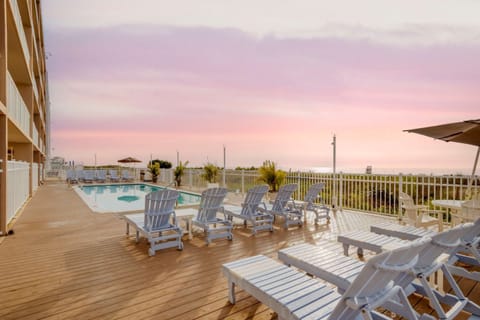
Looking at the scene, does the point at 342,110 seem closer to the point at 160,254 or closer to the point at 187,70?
the point at 187,70

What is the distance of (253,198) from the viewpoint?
594cm

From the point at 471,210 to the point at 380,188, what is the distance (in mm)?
3540

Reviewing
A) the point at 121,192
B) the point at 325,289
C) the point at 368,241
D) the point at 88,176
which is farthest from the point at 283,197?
the point at 88,176

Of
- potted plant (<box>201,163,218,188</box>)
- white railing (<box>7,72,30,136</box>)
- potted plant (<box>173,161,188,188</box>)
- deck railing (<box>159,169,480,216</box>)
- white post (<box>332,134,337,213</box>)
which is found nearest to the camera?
white railing (<box>7,72,30,136</box>)

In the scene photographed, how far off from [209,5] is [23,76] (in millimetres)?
8030

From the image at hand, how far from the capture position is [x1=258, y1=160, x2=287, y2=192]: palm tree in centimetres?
895

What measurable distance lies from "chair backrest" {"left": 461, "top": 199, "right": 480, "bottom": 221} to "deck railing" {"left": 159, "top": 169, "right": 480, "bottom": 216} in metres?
1.65

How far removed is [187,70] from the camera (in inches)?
436

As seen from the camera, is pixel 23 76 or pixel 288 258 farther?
pixel 23 76

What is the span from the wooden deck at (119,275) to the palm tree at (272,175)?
297 centimetres

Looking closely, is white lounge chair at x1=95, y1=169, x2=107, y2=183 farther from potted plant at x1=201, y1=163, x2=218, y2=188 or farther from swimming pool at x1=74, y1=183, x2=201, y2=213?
potted plant at x1=201, y1=163, x2=218, y2=188

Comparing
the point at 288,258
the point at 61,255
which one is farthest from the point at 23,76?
the point at 288,258

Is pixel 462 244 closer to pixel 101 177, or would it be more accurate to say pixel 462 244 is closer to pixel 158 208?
pixel 158 208

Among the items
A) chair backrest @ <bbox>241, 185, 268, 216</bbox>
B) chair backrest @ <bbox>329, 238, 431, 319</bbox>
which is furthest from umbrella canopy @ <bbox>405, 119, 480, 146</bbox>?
chair backrest @ <bbox>329, 238, 431, 319</bbox>
